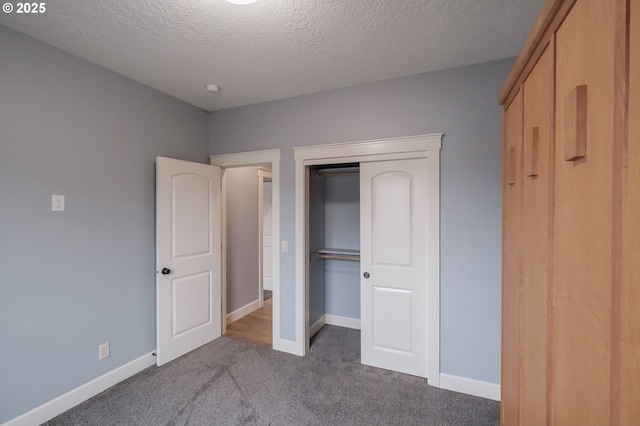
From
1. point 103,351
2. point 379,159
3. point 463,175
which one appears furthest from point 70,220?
point 463,175

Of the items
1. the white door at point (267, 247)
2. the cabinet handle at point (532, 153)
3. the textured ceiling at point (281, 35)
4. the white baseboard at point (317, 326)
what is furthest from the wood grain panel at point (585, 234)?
the white door at point (267, 247)

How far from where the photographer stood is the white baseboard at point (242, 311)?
375 cm

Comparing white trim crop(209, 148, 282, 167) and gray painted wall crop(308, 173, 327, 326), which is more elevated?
white trim crop(209, 148, 282, 167)

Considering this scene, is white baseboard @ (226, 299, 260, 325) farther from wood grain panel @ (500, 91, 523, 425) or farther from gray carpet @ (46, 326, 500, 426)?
wood grain panel @ (500, 91, 523, 425)

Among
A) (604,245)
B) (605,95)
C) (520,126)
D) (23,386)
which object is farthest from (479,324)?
(23,386)

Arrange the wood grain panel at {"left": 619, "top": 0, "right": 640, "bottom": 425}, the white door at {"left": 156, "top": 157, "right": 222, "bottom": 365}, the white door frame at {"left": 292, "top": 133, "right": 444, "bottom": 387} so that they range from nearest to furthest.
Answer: the wood grain panel at {"left": 619, "top": 0, "right": 640, "bottom": 425} → the white door frame at {"left": 292, "top": 133, "right": 444, "bottom": 387} → the white door at {"left": 156, "top": 157, "right": 222, "bottom": 365}

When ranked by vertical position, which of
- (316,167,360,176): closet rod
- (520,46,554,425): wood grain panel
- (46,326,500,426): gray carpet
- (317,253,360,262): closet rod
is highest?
(316,167,360,176): closet rod

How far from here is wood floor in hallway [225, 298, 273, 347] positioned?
325 centimetres

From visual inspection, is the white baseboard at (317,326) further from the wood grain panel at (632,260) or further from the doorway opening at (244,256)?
the wood grain panel at (632,260)

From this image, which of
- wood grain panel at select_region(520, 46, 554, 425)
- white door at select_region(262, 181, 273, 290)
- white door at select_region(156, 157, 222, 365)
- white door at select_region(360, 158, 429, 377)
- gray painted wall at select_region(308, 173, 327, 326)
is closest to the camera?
wood grain panel at select_region(520, 46, 554, 425)

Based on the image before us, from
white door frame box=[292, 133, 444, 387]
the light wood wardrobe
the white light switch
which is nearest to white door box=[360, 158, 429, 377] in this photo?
white door frame box=[292, 133, 444, 387]

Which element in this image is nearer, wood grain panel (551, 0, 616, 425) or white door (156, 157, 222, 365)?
wood grain panel (551, 0, 616, 425)

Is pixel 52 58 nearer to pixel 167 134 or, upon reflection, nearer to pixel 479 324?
pixel 167 134

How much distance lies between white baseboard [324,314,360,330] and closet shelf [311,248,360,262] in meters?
0.90
